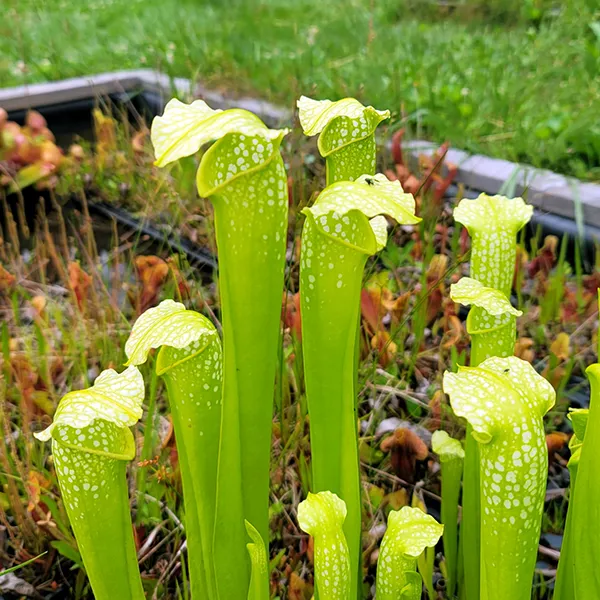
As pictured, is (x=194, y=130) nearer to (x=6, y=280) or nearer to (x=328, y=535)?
(x=328, y=535)

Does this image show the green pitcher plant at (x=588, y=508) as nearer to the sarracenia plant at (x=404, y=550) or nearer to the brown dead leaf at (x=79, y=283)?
the sarracenia plant at (x=404, y=550)

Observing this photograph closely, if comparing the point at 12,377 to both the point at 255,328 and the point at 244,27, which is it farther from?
the point at 244,27

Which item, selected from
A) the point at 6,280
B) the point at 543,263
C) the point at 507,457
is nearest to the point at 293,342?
the point at 507,457

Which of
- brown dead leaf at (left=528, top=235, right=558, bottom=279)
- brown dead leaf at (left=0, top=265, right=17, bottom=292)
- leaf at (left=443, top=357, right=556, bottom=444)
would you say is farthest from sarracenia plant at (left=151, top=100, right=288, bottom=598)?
brown dead leaf at (left=0, top=265, right=17, bottom=292)

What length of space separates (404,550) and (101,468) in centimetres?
37

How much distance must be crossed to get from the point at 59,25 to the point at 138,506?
5.30 meters

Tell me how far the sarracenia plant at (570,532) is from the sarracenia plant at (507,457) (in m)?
0.10

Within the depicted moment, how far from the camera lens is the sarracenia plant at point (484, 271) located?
0.91 metres

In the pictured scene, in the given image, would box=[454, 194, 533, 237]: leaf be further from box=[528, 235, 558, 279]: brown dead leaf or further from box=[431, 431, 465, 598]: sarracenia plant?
box=[528, 235, 558, 279]: brown dead leaf

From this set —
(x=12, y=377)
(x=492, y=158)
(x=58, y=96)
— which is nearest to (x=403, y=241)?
(x=492, y=158)

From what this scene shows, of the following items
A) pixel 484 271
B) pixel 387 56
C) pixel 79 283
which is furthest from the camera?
pixel 387 56

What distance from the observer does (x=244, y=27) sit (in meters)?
5.20

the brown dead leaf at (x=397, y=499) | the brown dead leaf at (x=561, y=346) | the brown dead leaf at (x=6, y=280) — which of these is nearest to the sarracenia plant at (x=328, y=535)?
the brown dead leaf at (x=397, y=499)

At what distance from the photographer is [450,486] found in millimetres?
1077
